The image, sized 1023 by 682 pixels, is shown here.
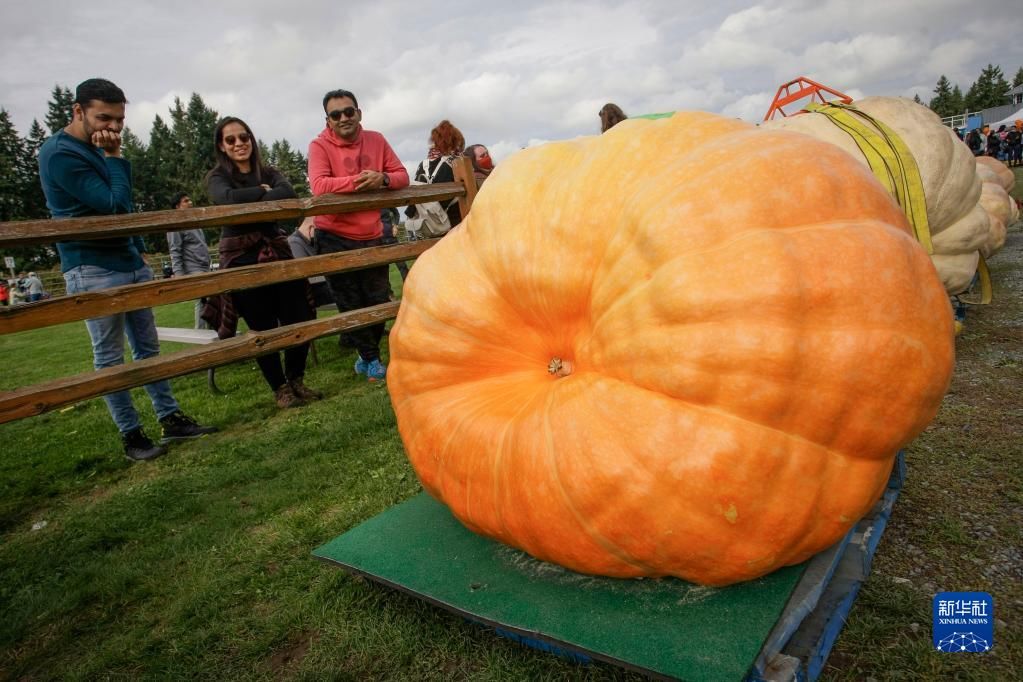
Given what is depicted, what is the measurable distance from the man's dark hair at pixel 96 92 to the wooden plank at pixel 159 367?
4.71ft

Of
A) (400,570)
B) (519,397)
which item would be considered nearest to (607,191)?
(519,397)

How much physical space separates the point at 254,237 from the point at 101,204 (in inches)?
40.7

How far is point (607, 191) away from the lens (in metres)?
1.50

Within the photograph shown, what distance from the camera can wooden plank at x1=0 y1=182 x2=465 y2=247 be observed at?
2586 millimetres

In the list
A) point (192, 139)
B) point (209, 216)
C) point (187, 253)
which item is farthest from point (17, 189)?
point (209, 216)

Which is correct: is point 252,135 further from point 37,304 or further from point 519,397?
point 519,397

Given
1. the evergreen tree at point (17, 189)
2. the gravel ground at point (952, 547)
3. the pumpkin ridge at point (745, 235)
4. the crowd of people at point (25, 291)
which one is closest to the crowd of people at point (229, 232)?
the pumpkin ridge at point (745, 235)

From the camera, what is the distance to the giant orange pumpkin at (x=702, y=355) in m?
1.24

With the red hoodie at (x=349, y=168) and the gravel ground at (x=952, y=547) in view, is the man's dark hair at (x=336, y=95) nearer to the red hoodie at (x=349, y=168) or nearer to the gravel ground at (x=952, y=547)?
the red hoodie at (x=349, y=168)

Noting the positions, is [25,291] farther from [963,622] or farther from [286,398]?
[963,622]

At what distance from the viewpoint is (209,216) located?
316 centimetres

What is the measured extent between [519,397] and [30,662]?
174 cm

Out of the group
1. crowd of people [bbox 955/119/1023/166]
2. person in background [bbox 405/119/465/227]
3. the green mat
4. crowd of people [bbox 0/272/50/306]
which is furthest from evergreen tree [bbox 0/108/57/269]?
crowd of people [bbox 955/119/1023/166]

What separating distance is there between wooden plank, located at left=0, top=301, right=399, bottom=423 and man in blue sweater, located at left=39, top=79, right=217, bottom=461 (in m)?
0.49
